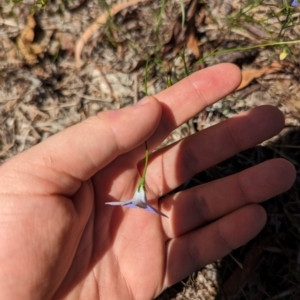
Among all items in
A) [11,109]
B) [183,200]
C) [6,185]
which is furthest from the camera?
[11,109]

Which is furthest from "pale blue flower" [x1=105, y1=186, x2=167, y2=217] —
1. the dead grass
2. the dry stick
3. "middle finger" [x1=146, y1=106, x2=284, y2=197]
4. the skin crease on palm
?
the dry stick

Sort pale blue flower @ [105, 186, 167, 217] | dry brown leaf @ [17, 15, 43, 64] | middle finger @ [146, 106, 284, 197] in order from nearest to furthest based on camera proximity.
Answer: pale blue flower @ [105, 186, 167, 217]
middle finger @ [146, 106, 284, 197]
dry brown leaf @ [17, 15, 43, 64]

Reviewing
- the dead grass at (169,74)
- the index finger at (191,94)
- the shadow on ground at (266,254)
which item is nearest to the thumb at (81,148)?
the index finger at (191,94)

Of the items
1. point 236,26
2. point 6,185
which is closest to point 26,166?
point 6,185

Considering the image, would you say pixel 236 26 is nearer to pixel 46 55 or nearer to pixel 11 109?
pixel 46 55

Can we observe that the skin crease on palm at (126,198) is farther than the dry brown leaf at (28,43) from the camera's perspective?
No

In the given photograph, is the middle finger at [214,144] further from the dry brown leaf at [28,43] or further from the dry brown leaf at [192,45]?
the dry brown leaf at [28,43]

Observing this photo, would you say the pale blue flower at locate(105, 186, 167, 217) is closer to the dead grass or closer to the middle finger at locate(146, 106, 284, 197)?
the middle finger at locate(146, 106, 284, 197)
